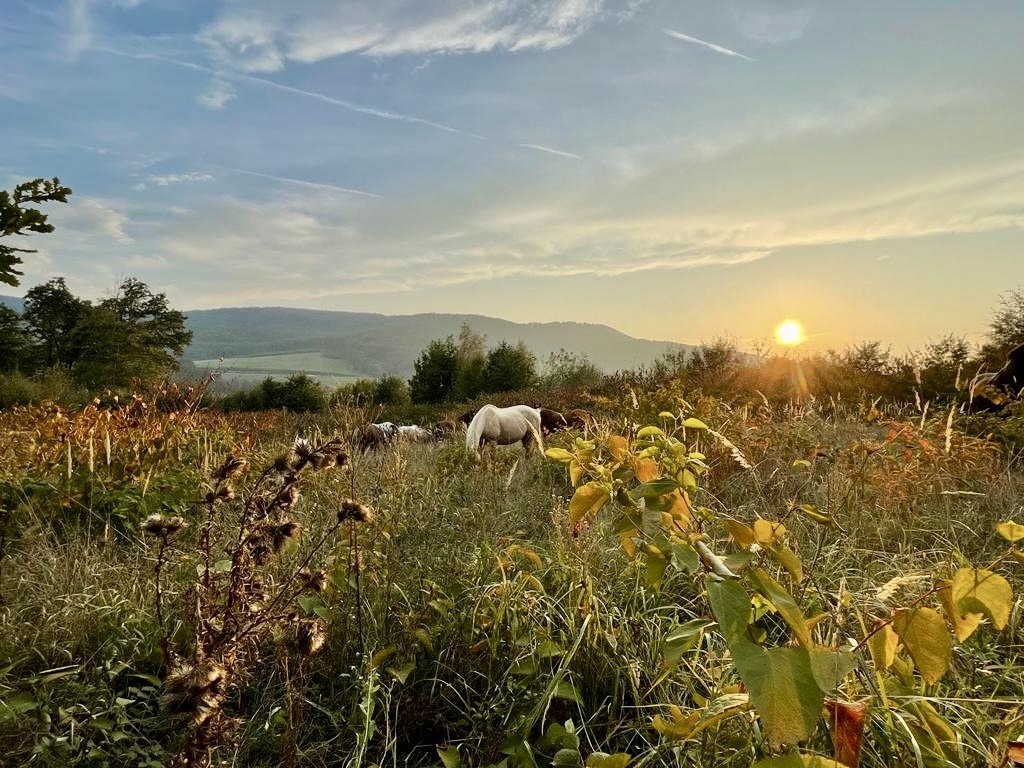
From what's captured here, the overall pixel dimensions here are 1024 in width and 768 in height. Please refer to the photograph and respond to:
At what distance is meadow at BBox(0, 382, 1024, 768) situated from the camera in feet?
3.98

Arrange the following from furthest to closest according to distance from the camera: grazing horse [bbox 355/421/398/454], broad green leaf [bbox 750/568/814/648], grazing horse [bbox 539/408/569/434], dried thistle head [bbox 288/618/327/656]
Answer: grazing horse [bbox 355/421/398/454] < grazing horse [bbox 539/408/569/434] < dried thistle head [bbox 288/618/327/656] < broad green leaf [bbox 750/568/814/648]

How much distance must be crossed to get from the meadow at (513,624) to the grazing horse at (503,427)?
4085 mm

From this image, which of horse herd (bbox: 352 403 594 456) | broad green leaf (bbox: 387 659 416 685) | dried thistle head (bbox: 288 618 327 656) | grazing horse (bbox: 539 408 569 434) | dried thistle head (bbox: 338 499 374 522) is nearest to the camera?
dried thistle head (bbox: 288 618 327 656)

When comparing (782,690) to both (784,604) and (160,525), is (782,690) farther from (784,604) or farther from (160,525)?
(160,525)

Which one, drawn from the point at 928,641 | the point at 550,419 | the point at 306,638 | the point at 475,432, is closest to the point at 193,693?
the point at 306,638

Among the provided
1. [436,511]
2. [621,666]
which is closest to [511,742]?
[621,666]

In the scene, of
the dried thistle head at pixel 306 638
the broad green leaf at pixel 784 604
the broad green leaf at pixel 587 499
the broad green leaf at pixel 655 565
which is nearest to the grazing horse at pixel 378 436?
the dried thistle head at pixel 306 638

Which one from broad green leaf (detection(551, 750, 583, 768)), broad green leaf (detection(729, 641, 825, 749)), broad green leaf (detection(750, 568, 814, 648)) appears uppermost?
broad green leaf (detection(750, 568, 814, 648))

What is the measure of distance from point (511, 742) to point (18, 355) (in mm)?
41105

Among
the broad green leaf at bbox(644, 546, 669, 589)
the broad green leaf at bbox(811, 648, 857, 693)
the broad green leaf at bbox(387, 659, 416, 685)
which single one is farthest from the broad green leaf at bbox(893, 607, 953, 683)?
the broad green leaf at bbox(387, 659, 416, 685)

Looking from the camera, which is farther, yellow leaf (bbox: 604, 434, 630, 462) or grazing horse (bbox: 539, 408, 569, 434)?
grazing horse (bbox: 539, 408, 569, 434)

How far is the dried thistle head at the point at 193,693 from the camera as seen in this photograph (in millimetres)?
1263

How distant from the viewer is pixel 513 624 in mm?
2533

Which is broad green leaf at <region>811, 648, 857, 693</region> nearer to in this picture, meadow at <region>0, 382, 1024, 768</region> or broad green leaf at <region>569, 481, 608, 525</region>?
meadow at <region>0, 382, 1024, 768</region>
